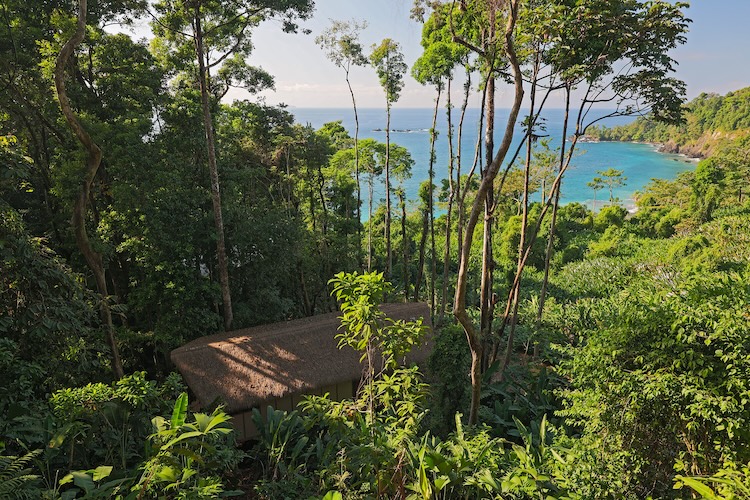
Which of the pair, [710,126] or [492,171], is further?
[710,126]

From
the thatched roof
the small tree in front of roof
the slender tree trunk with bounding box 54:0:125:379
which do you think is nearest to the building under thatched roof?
the thatched roof

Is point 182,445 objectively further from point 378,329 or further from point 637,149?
point 637,149

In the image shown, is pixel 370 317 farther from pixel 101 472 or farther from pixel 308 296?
pixel 308 296

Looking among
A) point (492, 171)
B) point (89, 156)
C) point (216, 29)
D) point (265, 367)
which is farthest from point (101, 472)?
point (216, 29)

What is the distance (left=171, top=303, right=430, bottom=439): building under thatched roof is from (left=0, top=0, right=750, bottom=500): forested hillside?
26 centimetres

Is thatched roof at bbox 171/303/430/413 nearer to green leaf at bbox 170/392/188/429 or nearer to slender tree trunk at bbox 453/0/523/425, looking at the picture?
green leaf at bbox 170/392/188/429

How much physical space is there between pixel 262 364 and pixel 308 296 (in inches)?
253

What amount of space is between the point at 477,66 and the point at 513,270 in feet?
40.1

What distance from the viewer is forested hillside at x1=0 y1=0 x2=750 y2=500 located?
10.4 ft

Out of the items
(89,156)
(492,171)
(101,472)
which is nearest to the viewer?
(101,472)

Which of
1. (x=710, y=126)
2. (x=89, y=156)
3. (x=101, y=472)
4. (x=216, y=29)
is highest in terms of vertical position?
(x=710, y=126)

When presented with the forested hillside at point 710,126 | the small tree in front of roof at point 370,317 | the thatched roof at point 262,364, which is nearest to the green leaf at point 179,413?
the small tree in front of roof at point 370,317

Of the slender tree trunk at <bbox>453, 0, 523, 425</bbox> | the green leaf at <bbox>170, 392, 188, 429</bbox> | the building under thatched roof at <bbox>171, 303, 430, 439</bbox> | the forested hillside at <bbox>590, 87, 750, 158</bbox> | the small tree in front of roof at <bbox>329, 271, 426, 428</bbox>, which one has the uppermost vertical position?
the forested hillside at <bbox>590, 87, 750, 158</bbox>

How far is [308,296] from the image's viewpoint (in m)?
13.5
